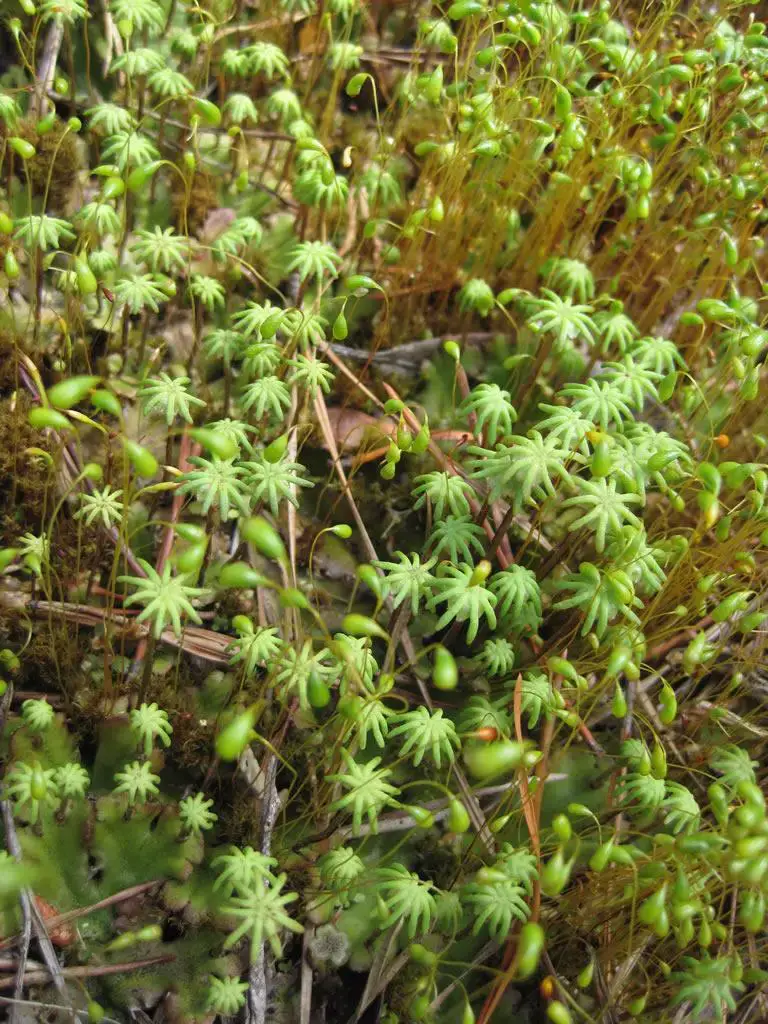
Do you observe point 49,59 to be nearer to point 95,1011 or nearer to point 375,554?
point 375,554

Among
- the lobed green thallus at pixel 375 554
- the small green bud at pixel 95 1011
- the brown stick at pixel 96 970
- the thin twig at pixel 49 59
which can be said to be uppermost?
the thin twig at pixel 49 59

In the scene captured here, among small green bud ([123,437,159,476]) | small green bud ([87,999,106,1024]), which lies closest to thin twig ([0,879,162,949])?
small green bud ([87,999,106,1024])

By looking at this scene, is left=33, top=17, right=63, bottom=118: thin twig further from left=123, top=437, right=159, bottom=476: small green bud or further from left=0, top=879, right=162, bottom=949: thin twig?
left=0, top=879, right=162, bottom=949: thin twig

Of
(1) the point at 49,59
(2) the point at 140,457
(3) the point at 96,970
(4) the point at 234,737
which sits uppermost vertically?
(1) the point at 49,59

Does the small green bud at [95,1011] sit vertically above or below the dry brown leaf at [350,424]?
below

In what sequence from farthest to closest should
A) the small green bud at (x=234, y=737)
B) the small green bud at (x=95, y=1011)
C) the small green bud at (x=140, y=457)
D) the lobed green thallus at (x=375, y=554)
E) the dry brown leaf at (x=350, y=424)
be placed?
the dry brown leaf at (x=350, y=424) < the lobed green thallus at (x=375, y=554) < the small green bud at (x=95, y=1011) < the small green bud at (x=140, y=457) < the small green bud at (x=234, y=737)

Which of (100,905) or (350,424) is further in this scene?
(350,424)

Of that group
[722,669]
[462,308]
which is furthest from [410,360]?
[722,669]

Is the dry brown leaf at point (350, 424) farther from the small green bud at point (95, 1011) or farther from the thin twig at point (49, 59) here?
the small green bud at point (95, 1011)

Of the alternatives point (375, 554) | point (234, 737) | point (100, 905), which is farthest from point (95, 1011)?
point (375, 554)

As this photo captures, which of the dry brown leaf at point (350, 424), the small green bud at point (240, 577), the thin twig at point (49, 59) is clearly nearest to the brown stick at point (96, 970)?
the small green bud at point (240, 577)

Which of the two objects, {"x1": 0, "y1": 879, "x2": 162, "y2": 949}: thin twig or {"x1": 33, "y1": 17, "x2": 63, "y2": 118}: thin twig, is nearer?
{"x1": 0, "y1": 879, "x2": 162, "y2": 949}: thin twig

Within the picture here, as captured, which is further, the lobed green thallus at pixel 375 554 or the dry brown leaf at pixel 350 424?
the dry brown leaf at pixel 350 424
